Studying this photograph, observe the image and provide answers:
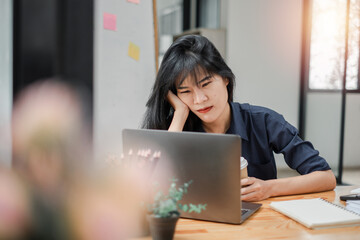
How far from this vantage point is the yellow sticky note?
2.31 m

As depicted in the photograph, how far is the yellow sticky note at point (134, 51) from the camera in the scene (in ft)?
7.57

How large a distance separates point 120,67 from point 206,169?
141cm

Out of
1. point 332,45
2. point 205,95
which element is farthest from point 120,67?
point 332,45

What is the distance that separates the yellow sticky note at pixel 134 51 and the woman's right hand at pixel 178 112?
2.55 ft

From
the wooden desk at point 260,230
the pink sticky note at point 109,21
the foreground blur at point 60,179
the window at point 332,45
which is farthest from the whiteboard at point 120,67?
the window at point 332,45

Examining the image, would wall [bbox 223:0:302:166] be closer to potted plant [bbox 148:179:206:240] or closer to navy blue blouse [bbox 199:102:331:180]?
navy blue blouse [bbox 199:102:331:180]

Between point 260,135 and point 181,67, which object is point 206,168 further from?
point 260,135

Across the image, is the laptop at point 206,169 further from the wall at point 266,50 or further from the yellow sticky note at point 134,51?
the wall at point 266,50

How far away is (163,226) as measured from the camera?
782 millimetres

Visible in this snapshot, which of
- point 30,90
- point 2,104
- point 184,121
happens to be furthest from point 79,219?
point 184,121

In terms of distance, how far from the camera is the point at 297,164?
1511mm

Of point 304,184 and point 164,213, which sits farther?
point 304,184

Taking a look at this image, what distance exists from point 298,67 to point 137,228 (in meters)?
3.71

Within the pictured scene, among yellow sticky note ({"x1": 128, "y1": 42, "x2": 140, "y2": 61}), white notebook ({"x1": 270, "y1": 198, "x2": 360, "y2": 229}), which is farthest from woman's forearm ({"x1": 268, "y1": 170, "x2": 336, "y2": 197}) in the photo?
yellow sticky note ({"x1": 128, "y1": 42, "x2": 140, "y2": 61})
